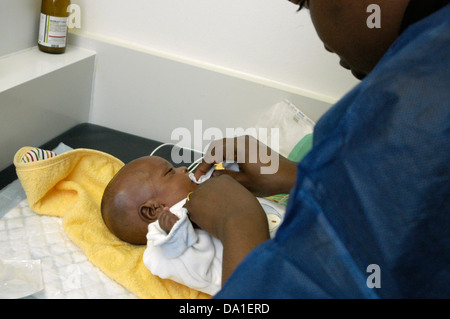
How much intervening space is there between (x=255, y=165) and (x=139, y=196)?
30 cm

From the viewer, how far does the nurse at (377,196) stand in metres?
0.41

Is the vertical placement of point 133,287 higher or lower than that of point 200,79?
lower

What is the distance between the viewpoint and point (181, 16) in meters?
1.36

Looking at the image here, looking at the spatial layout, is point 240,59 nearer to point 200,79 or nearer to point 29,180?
point 200,79

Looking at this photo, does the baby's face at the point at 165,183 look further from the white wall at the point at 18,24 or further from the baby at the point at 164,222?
the white wall at the point at 18,24

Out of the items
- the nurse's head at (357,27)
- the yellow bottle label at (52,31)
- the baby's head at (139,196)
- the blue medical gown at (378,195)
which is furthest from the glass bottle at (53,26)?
the blue medical gown at (378,195)

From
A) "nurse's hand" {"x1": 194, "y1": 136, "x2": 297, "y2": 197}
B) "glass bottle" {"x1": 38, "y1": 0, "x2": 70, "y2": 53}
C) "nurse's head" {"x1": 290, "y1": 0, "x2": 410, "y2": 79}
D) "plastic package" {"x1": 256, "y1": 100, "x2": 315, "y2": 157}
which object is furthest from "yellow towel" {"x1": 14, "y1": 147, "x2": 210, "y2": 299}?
"nurse's head" {"x1": 290, "y1": 0, "x2": 410, "y2": 79}

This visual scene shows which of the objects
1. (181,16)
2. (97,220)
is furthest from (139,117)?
(97,220)

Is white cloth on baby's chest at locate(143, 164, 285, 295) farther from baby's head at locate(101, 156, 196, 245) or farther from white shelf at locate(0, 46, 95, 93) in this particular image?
white shelf at locate(0, 46, 95, 93)

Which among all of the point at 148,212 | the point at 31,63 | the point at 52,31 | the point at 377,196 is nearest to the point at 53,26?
the point at 52,31

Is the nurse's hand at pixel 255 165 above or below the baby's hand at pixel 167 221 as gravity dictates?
above

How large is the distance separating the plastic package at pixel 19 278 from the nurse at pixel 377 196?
0.57m

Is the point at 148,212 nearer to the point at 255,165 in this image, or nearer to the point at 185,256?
the point at 185,256
